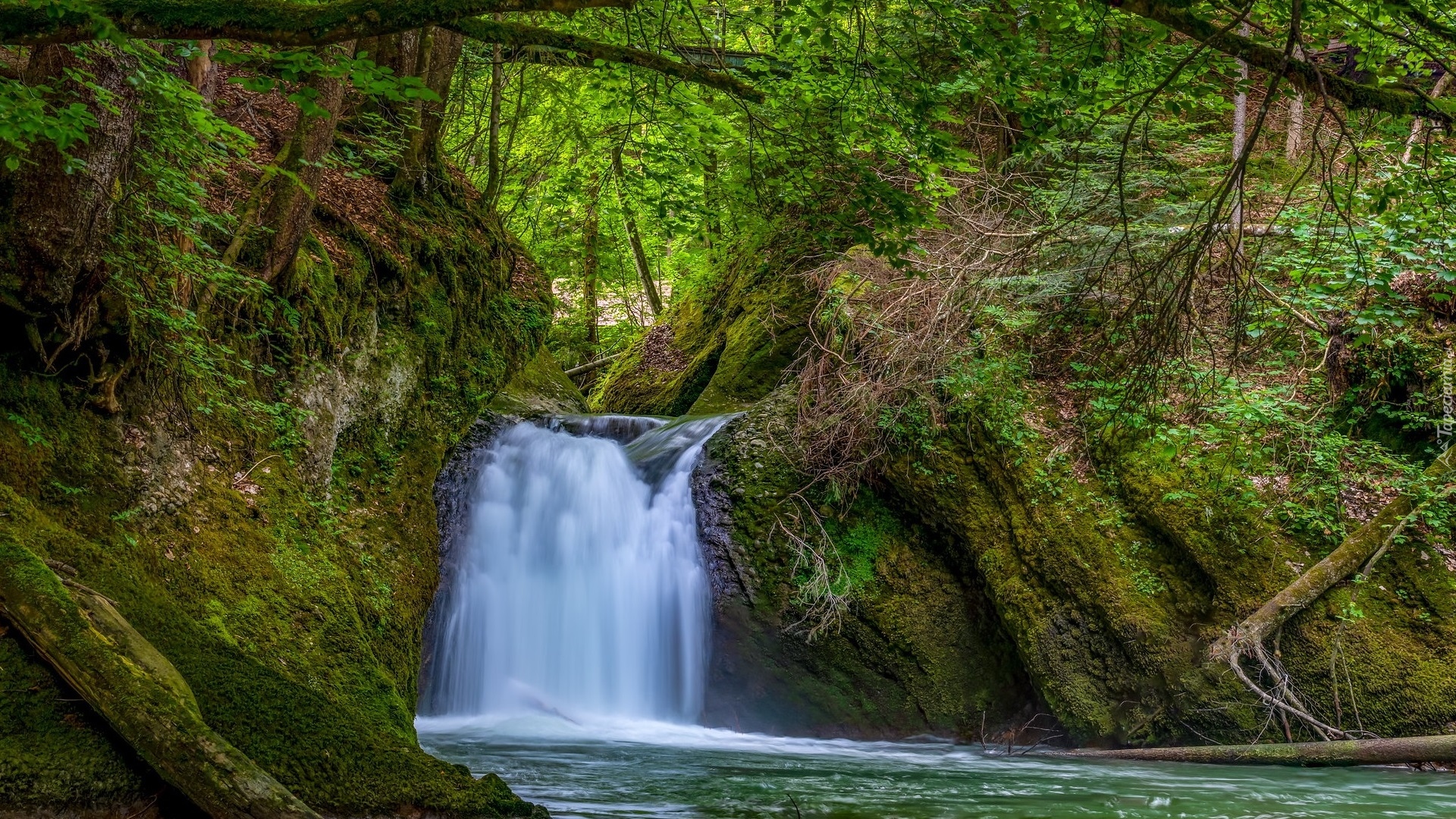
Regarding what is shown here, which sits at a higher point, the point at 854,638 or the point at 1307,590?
the point at 1307,590

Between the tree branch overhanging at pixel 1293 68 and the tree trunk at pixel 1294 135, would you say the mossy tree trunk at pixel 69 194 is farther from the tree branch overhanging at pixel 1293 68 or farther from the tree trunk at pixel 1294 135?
the tree trunk at pixel 1294 135

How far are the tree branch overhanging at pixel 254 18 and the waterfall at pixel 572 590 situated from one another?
259 inches

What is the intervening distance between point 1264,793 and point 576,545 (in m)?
6.35

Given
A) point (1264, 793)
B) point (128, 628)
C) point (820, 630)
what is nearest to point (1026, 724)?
point (820, 630)

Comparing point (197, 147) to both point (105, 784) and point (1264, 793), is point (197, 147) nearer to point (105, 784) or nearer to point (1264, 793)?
point (105, 784)

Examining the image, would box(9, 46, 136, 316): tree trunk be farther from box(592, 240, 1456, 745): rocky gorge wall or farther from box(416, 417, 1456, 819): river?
box(592, 240, 1456, 745): rocky gorge wall

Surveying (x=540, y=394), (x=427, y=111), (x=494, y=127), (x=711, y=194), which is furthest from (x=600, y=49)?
(x=540, y=394)

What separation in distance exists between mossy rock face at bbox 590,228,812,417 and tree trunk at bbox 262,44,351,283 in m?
5.96

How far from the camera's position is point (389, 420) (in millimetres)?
7035

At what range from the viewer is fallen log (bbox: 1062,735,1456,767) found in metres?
6.61

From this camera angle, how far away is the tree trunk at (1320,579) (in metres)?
7.49

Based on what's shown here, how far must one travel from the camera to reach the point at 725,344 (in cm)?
1386

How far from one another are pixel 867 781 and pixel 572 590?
413 centimetres

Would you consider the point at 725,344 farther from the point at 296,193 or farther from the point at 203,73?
the point at 203,73
